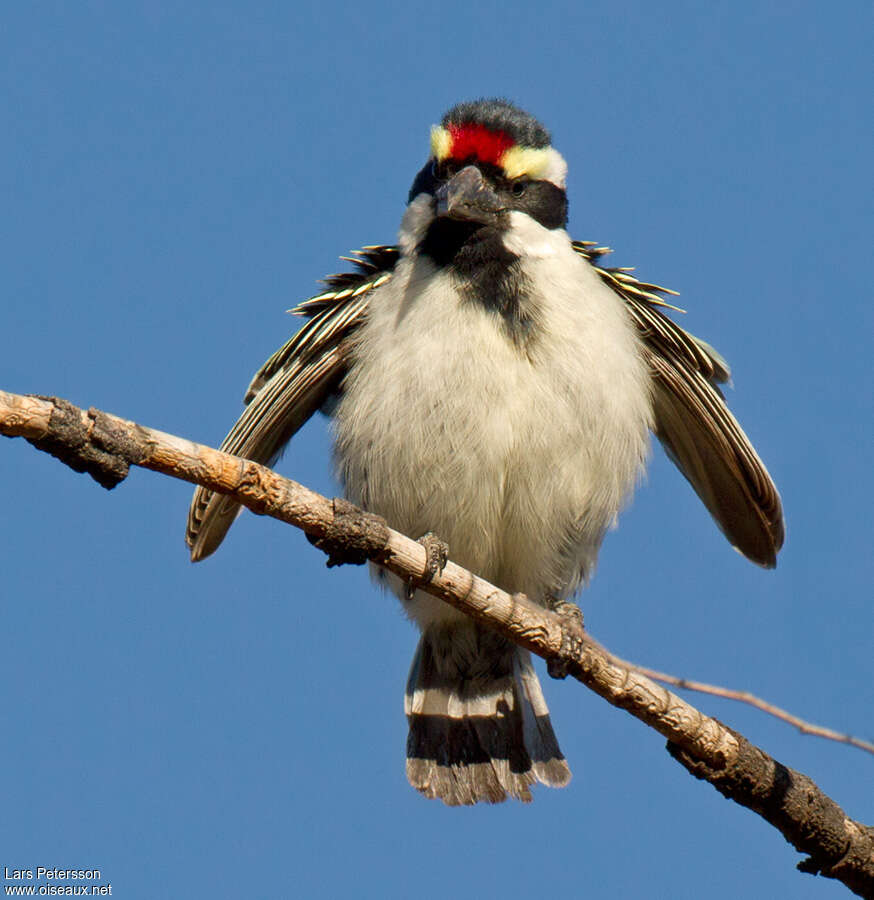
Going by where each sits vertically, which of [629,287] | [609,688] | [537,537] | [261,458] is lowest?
[609,688]

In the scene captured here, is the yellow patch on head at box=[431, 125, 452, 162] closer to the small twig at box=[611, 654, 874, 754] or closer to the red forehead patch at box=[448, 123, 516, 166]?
the red forehead patch at box=[448, 123, 516, 166]

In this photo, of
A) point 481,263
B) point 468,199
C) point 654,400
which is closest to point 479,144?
point 468,199

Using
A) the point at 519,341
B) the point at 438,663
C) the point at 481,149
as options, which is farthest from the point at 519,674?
the point at 481,149

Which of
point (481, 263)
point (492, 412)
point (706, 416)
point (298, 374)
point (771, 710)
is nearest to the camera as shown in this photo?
point (771, 710)

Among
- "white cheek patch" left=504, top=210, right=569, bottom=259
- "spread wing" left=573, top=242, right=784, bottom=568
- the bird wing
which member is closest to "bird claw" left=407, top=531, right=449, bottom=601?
the bird wing

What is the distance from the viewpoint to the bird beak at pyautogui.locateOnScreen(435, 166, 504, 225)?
17.4 ft

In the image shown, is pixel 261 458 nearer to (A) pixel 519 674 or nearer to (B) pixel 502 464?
(B) pixel 502 464

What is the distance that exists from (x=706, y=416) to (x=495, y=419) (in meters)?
1.32

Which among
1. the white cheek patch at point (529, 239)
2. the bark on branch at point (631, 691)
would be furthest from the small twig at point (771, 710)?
the white cheek patch at point (529, 239)

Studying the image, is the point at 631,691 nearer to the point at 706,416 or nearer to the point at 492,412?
the point at 492,412

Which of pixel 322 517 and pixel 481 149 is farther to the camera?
pixel 481 149

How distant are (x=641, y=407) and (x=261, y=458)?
1.79 meters

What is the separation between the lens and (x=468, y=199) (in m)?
5.34

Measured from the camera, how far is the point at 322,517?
384 centimetres
